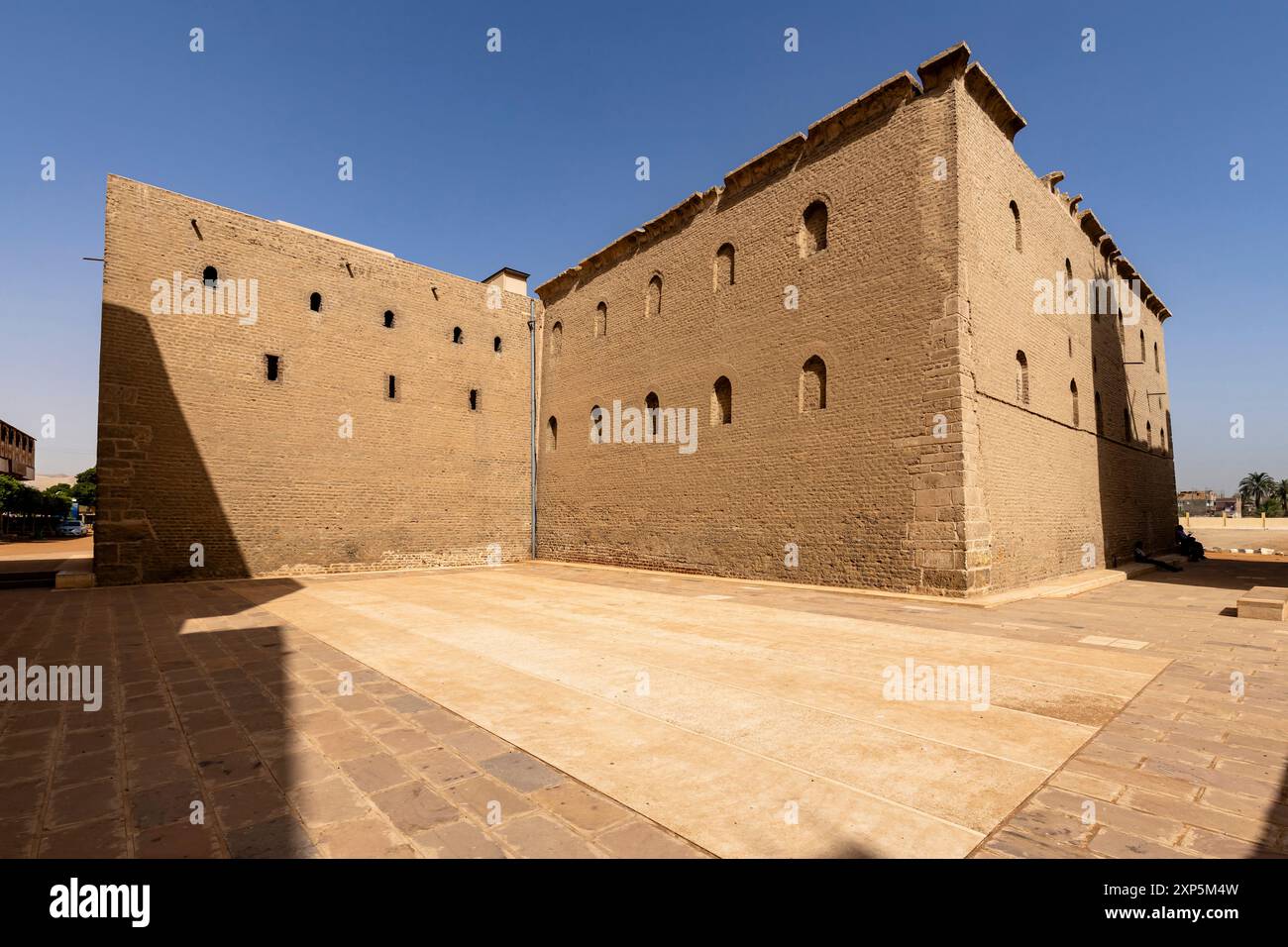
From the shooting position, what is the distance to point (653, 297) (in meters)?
17.0

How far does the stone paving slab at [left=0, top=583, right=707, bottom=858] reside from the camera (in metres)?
2.39

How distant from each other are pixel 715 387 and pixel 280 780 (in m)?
13.0

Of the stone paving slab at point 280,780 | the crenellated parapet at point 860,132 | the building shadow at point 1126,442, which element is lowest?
the stone paving slab at point 280,780

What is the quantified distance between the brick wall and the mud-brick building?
0.20 feet

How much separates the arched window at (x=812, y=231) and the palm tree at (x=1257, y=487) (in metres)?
98.6

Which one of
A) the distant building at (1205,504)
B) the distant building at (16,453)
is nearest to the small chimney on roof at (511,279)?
the distant building at (16,453)

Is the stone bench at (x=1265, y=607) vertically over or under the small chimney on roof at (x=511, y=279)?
under

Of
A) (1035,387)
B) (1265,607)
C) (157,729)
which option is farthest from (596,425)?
(157,729)

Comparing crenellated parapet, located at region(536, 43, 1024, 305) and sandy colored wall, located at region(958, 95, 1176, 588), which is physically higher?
crenellated parapet, located at region(536, 43, 1024, 305)

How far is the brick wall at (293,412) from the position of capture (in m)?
13.4

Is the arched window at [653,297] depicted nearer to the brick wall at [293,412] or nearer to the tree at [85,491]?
the brick wall at [293,412]

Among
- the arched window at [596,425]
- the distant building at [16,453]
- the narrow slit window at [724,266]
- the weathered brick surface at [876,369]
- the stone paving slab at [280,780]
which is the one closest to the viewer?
the stone paving slab at [280,780]

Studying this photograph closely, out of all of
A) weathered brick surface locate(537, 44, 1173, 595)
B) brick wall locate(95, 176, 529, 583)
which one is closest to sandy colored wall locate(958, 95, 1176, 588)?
weathered brick surface locate(537, 44, 1173, 595)

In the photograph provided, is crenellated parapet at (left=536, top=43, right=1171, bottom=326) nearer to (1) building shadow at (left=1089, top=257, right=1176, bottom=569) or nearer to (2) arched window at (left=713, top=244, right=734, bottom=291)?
(2) arched window at (left=713, top=244, right=734, bottom=291)
